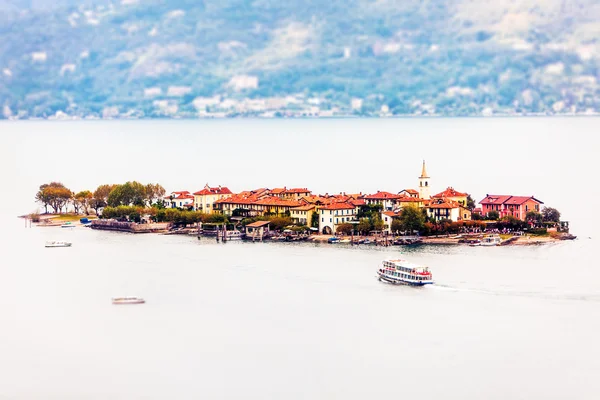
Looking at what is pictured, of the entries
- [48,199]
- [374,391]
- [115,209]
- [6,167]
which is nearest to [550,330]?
[374,391]

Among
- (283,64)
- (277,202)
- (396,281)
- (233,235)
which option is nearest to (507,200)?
(277,202)

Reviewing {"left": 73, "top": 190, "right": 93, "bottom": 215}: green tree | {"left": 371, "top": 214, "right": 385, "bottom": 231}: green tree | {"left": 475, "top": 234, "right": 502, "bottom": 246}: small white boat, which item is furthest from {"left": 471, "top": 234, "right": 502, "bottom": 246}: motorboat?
{"left": 73, "top": 190, "right": 93, "bottom": 215}: green tree

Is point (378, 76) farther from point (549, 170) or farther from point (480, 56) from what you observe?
point (549, 170)

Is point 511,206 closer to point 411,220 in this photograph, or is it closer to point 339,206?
point 411,220

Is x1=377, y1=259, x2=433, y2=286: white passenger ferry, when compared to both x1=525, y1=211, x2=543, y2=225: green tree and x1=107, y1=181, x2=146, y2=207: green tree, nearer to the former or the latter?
x1=525, y1=211, x2=543, y2=225: green tree

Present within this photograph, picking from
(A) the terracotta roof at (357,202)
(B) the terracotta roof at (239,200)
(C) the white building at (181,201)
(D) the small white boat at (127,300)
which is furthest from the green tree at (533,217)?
(D) the small white boat at (127,300)

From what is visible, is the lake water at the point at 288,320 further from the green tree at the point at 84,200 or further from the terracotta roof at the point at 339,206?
the green tree at the point at 84,200
